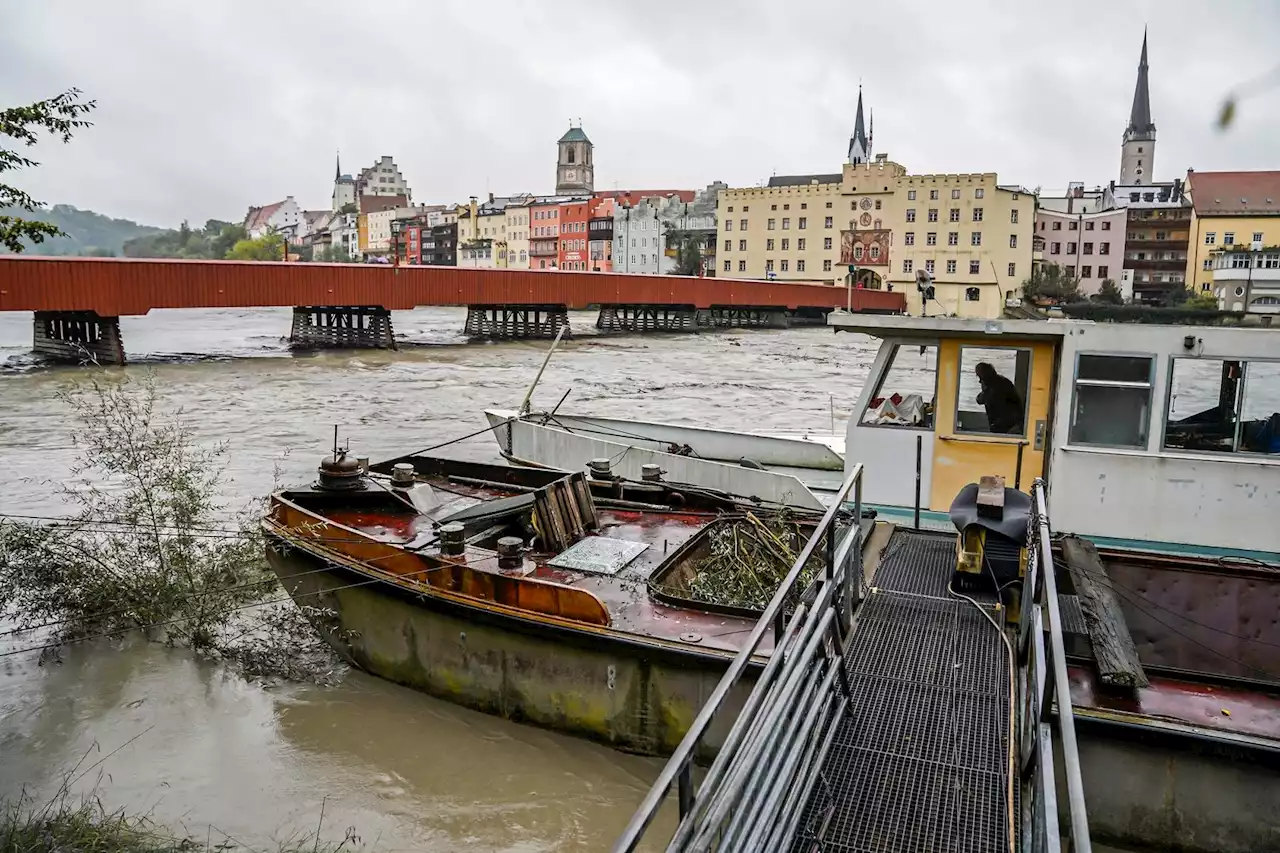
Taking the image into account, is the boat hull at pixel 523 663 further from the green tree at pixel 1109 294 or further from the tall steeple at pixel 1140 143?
the tall steeple at pixel 1140 143

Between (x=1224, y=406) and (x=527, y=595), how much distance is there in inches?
248

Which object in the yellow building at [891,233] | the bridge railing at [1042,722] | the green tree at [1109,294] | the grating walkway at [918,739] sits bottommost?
the grating walkway at [918,739]

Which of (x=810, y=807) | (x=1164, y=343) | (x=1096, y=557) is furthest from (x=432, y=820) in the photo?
(x=1164, y=343)

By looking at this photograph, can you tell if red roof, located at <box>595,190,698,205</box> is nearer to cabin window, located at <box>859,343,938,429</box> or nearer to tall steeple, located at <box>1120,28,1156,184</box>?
tall steeple, located at <box>1120,28,1156,184</box>

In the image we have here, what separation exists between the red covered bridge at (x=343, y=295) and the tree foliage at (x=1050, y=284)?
20594 mm

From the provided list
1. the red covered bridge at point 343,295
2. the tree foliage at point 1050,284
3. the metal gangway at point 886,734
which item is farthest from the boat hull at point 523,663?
the tree foliage at point 1050,284

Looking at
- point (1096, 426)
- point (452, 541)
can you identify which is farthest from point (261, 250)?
point (1096, 426)

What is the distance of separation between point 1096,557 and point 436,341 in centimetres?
5087

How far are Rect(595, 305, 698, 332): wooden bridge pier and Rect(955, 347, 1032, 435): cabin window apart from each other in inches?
2138

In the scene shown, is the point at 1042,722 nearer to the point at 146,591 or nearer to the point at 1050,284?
the point at 146,591

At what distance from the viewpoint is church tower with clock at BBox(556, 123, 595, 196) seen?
164 metres

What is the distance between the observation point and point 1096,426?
8836 millimetres

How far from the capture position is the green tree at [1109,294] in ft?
270

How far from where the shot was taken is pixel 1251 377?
8289 mm
